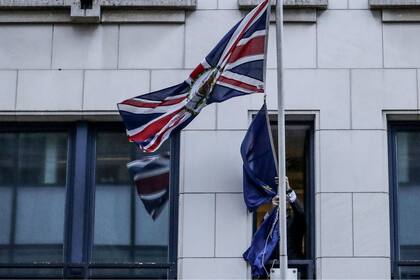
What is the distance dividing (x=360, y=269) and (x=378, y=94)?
271 cm

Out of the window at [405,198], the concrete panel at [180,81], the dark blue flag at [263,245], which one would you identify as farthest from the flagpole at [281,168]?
the window at [405,198]

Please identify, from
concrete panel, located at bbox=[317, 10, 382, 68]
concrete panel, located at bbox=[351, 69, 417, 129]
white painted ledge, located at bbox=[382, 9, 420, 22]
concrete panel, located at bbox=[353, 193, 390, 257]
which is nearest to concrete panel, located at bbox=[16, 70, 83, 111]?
concrete panel, located at bbox=[317, 10, 382, 68]

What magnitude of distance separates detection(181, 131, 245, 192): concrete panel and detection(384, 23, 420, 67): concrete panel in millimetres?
2588

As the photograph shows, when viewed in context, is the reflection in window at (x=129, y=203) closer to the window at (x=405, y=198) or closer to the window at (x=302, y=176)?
the window at (x=302, y=176)

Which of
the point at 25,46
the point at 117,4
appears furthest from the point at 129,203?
the point at 117,4

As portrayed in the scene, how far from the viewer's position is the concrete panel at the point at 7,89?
17.8 meters

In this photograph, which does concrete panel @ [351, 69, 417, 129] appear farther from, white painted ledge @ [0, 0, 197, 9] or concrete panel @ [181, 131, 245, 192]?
white painted ledge @ [0, 0, 197, 9]

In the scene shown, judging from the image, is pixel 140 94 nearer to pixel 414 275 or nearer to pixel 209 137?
pixel 209 137

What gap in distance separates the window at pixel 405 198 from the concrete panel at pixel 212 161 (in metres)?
2.38

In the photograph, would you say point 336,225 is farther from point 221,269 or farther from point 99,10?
point 99,10

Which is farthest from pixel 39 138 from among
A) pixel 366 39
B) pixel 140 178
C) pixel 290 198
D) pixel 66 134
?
pixel 366 39

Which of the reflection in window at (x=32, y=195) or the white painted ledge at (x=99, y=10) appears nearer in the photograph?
the reflection in window at (x=32, y=195)

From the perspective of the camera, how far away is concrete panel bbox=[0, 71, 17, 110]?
58.4 ft

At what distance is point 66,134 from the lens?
18.2 meters
